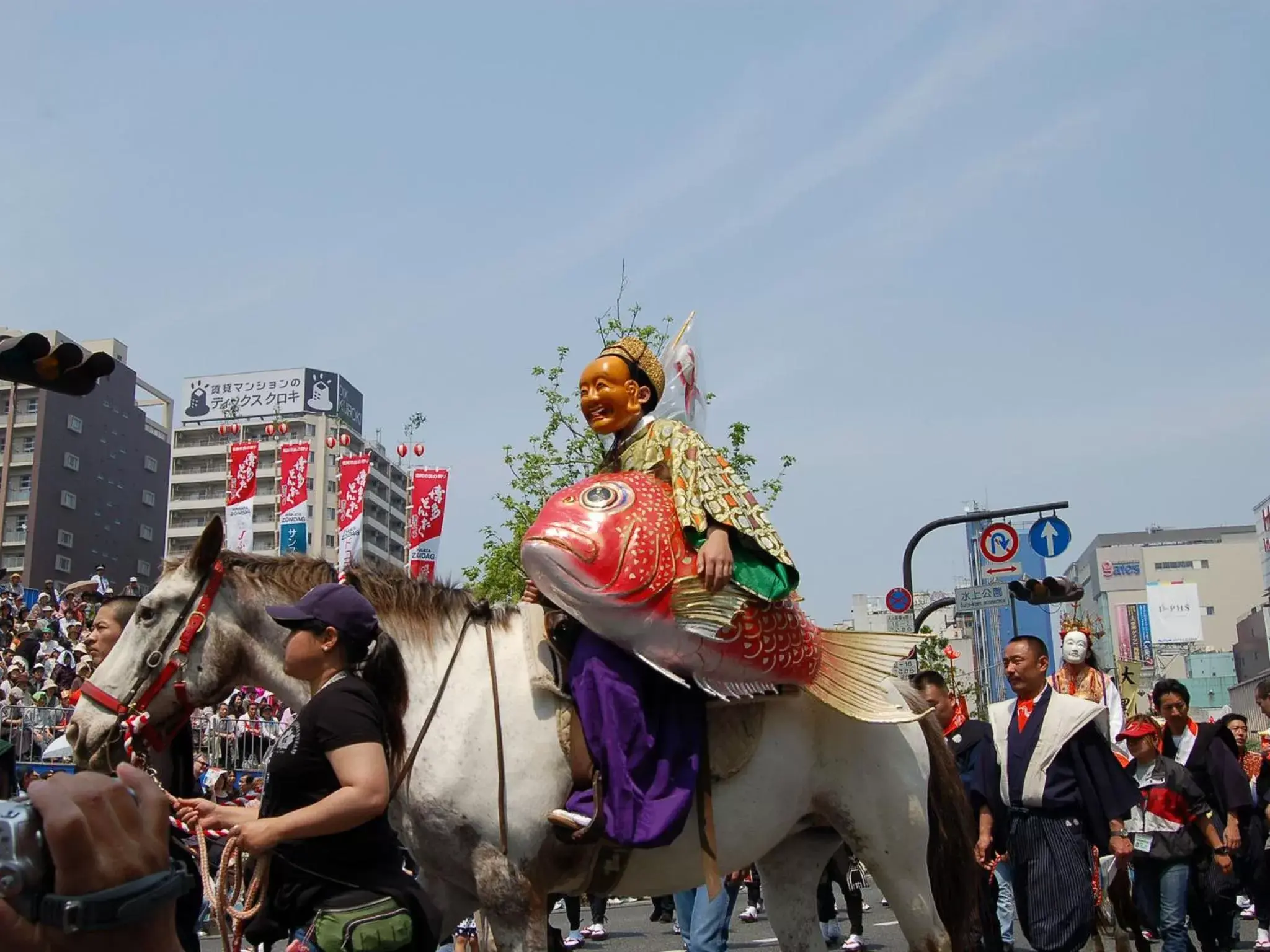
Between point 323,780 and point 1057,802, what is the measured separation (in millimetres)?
4730

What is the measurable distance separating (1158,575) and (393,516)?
78283 mm

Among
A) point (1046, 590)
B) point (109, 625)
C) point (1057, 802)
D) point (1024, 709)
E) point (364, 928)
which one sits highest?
point (1046, 590)

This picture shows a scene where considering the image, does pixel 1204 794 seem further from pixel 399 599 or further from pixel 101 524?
pixel 101 524

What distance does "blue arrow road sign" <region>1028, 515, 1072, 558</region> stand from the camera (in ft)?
64.6

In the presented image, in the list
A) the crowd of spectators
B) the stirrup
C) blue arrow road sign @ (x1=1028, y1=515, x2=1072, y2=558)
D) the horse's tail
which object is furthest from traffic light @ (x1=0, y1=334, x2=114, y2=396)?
blue arrow road sign @ (x1=1028, y1=515, x2=1072, y2=558)

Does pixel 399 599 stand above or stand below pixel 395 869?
above

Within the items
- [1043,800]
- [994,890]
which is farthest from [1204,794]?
[1043,800]

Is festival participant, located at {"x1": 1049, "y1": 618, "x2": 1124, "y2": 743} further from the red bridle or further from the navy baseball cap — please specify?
the navy baseball cap

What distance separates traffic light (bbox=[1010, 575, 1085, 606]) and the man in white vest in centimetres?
965

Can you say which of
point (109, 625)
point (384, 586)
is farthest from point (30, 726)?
point (384, 586)

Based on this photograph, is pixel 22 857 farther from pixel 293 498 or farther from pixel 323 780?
pixel 293 498

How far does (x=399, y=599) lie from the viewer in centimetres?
524

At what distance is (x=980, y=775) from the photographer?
7.74 metres

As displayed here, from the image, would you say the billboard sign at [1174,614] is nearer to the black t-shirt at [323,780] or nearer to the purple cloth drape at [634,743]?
the purple cloth drape at [634,743]
